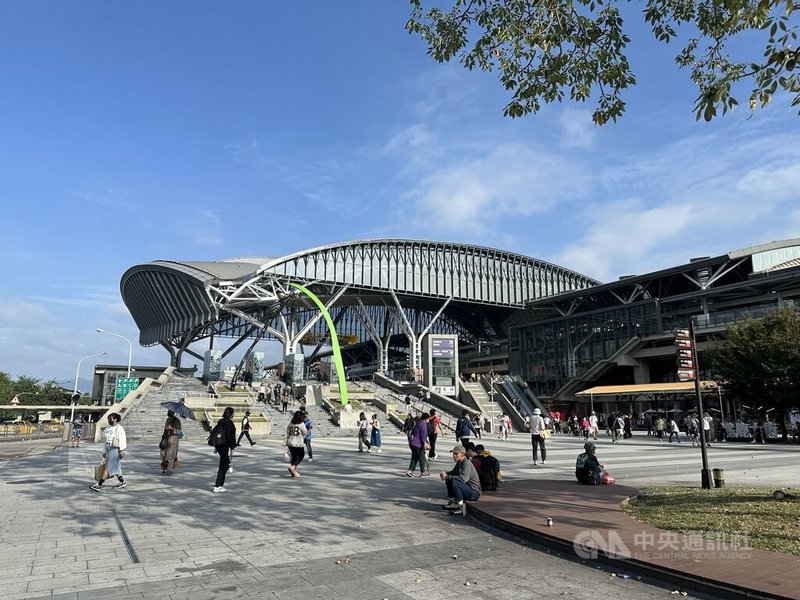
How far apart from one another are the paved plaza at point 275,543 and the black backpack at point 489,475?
897 millimetres

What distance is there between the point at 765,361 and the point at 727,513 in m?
23.1

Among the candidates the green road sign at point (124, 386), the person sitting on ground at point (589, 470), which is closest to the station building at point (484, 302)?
the green road sign at point (124, 386)

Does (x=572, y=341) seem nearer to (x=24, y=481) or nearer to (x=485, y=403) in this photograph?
(x=485, y=403)

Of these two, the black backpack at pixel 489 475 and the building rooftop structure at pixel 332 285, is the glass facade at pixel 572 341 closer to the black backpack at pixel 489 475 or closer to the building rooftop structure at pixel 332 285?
the building rooftop structure at pixel 332 285

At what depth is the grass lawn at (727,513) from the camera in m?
6.86

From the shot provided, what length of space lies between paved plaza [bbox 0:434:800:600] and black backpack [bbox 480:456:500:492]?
0.90 metres

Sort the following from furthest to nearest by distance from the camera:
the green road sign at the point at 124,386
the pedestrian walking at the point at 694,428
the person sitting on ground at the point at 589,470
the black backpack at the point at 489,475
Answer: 1. the green road sign at the point at 124,386
2. the pedestrian walking at the point at 694,428
3. the person sitting on ground at the point at 589,470
4. the black backpack at the point at 489,475

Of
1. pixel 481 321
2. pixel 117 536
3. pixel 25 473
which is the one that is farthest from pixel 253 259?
pixel 117 536

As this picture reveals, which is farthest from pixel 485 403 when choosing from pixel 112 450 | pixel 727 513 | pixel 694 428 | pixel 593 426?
pixel 727 513

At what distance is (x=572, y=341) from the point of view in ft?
187

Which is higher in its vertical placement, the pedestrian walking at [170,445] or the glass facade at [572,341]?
the glass facade at [572,341]

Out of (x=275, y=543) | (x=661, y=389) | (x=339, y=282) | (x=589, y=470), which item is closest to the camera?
(x=275, y=543)

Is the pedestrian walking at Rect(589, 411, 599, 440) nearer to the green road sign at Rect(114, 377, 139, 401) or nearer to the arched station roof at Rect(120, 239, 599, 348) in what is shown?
the arched station roof at Rect(120, 239, 599, 348)

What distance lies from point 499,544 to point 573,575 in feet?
4.84
